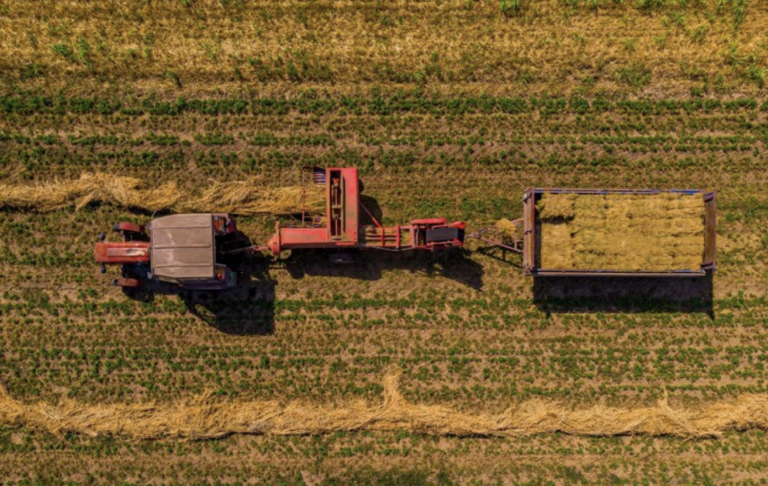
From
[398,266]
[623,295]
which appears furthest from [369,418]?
[623,295]

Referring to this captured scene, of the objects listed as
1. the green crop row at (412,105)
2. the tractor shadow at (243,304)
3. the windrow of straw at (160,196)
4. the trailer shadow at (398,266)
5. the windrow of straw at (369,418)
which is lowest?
the windrow of straw at (369,418)

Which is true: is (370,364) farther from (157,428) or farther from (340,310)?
(157,428)

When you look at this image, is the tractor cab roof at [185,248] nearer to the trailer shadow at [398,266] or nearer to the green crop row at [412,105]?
the trailer shadow at [398,266]

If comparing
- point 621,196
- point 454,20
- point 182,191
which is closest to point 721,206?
point 621,196

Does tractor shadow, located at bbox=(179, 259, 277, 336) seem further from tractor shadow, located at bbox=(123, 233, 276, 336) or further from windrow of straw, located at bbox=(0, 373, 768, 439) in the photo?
windrow of straw, located at bbox=(0, 373, 768, 439)

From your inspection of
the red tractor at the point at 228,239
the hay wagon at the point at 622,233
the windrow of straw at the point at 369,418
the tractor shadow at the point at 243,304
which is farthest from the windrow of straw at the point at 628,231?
the tractor shadow at the point at 243,304

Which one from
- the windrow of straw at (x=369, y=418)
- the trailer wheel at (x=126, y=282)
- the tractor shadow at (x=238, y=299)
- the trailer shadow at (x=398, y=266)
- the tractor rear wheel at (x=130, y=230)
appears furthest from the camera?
the trailer shadow at (x=398, y=266)

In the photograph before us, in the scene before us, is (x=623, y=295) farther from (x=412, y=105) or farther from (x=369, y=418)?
(x=412, y=105)
